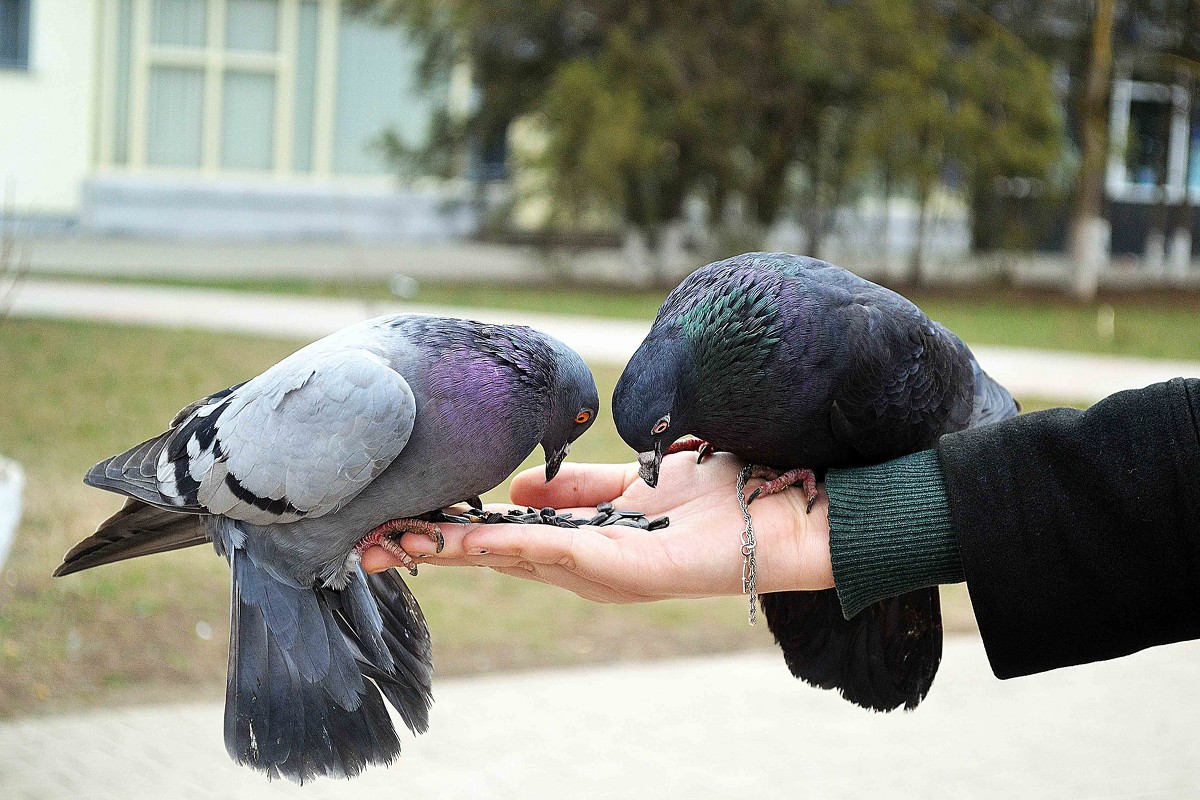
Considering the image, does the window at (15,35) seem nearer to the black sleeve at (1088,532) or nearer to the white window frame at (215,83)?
the white window frame at (215,83)

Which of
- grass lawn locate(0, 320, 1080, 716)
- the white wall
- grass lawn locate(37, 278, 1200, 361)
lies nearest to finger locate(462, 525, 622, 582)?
grass lawn locate(0, 320, 1080, 716)

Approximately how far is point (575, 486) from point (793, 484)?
631mm

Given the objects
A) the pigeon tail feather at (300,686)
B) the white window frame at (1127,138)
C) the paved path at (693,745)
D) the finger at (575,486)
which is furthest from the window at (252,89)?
the pigeon tail feather at (300,686)

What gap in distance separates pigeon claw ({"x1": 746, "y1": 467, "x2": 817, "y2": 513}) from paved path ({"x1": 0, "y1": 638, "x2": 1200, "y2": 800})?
176cm

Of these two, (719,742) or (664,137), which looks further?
(664,137)

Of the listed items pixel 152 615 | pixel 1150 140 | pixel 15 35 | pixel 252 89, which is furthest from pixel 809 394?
pixel 1150 140

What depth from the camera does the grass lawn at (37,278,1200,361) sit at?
513 inches

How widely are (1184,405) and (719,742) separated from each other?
9.31 ft

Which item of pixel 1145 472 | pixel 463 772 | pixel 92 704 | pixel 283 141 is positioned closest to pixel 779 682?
pixel 463 772

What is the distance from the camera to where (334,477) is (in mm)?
2596

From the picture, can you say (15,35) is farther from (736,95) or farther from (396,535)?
(396,535)

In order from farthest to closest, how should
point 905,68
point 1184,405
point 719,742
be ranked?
point 905,68 → point 719,742 → point 1184,405

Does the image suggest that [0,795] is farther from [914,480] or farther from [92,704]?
[914,480]

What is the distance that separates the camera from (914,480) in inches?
97.1
